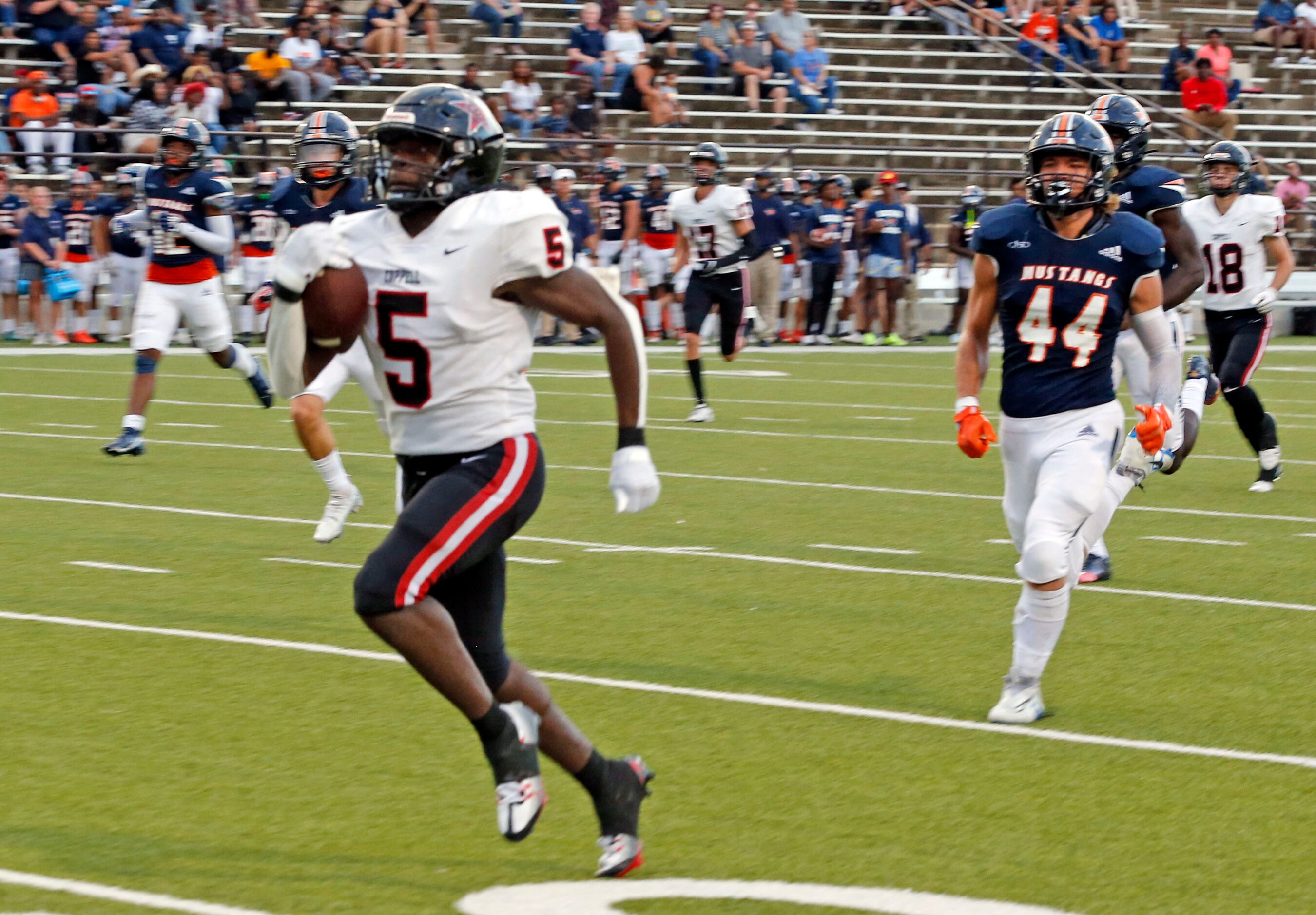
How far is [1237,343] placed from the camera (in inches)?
411

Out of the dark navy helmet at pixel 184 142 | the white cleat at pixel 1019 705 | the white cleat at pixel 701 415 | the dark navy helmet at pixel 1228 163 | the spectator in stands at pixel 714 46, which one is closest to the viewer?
the white cleat at pixel 1019 705

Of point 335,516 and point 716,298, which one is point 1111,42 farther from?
point 335,516

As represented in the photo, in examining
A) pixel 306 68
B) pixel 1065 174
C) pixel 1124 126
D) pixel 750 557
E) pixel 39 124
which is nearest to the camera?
pixel 1065 174

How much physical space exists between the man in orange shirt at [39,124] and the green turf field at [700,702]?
10.5 meters

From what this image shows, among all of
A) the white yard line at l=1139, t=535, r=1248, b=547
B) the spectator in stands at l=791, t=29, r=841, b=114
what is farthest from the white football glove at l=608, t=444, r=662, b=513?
the spectator in stands at l=791, t=29, r=841, b=114

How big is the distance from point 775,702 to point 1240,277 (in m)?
5.60

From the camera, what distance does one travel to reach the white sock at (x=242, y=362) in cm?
1172

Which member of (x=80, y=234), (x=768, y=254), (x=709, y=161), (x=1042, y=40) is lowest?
(x=768, y=254)

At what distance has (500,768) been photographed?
4.08m

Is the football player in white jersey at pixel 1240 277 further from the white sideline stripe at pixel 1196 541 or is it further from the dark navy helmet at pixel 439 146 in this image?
the dark navy helmet at pixel 439 146

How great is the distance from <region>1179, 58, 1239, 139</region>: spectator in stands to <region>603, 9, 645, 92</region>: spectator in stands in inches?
320

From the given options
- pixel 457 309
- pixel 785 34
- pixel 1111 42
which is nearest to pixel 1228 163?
pixel 457 309

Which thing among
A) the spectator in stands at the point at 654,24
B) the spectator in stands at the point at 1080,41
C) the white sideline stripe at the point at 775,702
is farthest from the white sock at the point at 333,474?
the spectator in stands at the point at 1080,41

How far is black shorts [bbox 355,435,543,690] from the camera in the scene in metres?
4.00
